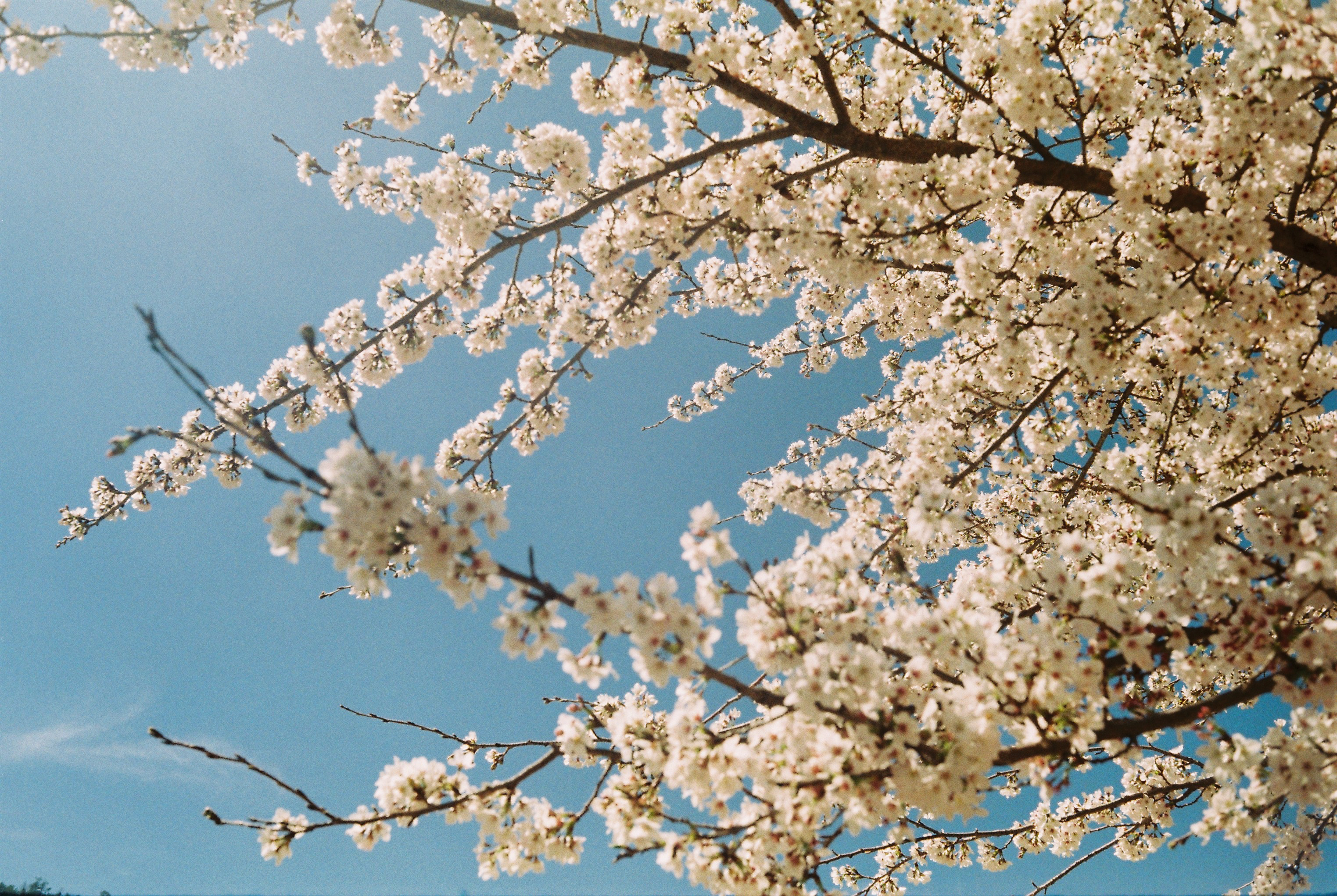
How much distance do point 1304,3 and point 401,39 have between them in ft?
26.0

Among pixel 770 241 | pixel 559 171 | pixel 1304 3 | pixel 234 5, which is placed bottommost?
pixel 1304 3

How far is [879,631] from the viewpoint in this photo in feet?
12.8

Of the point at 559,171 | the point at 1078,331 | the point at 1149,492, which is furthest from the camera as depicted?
the point at 559,171

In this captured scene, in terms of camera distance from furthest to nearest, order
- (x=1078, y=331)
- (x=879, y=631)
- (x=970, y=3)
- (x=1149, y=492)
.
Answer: (x=970, y=3) < (x=1078, y=331) < (x=1149, y=492) < (x=879, y=631)

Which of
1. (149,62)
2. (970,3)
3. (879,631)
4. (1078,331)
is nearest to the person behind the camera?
(879,631)

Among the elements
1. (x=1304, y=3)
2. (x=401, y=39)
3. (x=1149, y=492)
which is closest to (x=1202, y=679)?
(x=1149, y=492)

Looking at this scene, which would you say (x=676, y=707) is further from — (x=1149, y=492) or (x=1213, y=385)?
(x=1213, y=385)

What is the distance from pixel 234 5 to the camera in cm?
602

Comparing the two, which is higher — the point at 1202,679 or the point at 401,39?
the point at 401,39

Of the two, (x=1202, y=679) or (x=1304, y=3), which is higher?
(x=1304, y=3)

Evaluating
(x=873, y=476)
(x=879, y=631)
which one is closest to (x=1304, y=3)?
(x=873, y=476)

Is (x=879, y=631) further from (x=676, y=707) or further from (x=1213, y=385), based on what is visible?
(x=1213, y=385)

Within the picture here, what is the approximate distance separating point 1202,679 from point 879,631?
2.88 meters

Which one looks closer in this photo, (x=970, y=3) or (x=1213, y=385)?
(x=1213, y=385)
